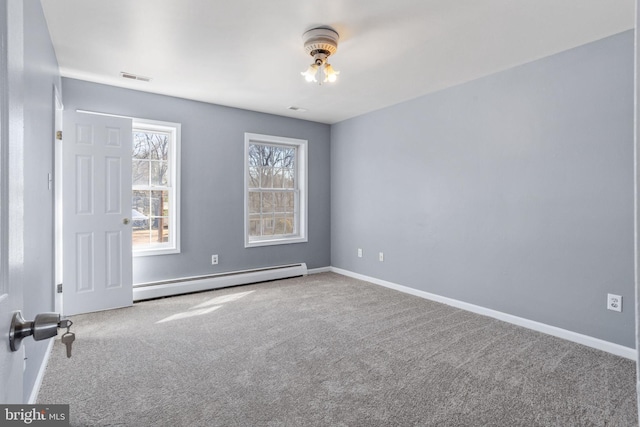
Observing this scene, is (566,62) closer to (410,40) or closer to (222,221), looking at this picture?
(410,40)

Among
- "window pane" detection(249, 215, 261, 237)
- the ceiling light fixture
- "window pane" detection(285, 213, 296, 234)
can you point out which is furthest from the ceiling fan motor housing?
"window pane" detection(285, 213, 296, 234)

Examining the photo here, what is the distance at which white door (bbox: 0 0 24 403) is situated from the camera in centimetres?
60

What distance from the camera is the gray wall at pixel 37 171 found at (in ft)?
6.21

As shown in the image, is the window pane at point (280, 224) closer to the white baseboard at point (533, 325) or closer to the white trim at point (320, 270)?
the white trim at point (320, 270)

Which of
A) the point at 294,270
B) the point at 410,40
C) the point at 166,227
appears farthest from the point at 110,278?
the point at 410,40

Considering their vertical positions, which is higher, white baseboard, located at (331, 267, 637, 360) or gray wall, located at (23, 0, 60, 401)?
gray wall, located at (23, 0, 60, 401)

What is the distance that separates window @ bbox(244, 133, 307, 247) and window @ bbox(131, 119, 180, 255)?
97 cm

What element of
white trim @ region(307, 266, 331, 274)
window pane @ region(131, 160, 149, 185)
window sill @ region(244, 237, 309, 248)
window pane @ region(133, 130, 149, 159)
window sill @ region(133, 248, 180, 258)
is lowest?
white trim @ region(307, 266, 331, 274)

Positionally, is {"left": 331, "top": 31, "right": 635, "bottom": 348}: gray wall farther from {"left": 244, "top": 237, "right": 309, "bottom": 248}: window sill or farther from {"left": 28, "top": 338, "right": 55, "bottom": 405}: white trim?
{"left": 28, "top": 338, "right": 55, "bottom": 405}: white trim

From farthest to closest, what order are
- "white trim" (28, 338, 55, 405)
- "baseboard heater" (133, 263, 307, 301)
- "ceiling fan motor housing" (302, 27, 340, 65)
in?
"baseboard heater" (133, 263, 307, 301) → "ceiling fan motor housing" (302, 27, 340, 65) → "white trim" (28, 338, 55, 405)

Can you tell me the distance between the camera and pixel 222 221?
4.59 metres

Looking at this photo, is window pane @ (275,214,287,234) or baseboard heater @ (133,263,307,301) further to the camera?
window pane @ (275,214,287,234)

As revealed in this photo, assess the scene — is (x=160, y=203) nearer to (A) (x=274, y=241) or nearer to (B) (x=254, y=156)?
(B) (x=254, y=156)

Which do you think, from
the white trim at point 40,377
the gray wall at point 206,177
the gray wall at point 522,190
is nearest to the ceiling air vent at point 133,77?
the gray wall at point 206,177
